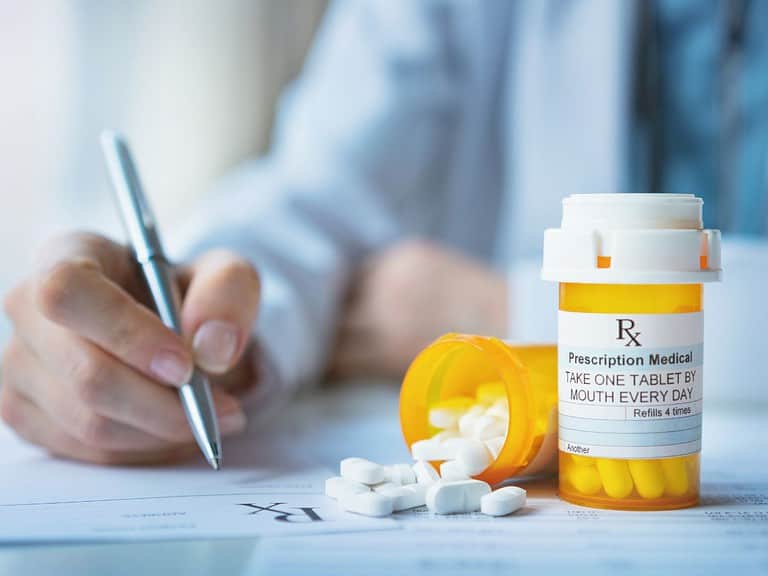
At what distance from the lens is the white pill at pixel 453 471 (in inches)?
Answer: 16.5

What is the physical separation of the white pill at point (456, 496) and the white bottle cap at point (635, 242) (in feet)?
0.33

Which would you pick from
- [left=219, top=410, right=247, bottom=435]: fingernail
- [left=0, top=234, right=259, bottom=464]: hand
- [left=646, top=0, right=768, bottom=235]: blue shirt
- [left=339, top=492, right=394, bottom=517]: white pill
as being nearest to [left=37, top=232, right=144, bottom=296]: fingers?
[left=0, top=234, right=259, bottom=464]: hand

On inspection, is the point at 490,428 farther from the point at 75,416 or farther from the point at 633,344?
the point at 75,416

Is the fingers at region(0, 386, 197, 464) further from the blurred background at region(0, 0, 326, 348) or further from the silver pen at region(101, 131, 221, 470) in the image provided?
the blurred background at region(0, 0, 326, 348)

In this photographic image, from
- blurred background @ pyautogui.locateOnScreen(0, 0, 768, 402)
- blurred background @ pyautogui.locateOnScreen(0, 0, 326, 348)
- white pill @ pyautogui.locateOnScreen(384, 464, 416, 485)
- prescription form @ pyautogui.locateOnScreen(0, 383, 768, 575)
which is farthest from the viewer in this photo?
blurred background @ pyautogui.locateOnScreen(0, 0, 326, 348)

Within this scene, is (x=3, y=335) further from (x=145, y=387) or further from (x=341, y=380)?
(x=145, y=387)

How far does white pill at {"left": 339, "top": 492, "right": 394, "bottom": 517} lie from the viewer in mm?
386

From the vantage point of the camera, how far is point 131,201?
0.55 metres

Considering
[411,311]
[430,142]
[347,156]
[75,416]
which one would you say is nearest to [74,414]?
[75,416]

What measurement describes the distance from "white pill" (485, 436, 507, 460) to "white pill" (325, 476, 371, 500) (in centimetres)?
6

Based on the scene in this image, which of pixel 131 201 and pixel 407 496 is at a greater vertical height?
pixel 131 201

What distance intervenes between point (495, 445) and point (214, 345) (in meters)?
0.17

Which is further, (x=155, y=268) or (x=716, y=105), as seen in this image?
(x=716, y=105)

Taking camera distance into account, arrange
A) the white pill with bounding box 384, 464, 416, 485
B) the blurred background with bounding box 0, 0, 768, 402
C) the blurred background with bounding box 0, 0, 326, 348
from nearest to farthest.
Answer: the white pill with bounding box 384, 464, 416, 485 → the blurred background with bounding box 0, 0, 768, 402 → the blurred background with bounding box 0, 0, 326, 348
